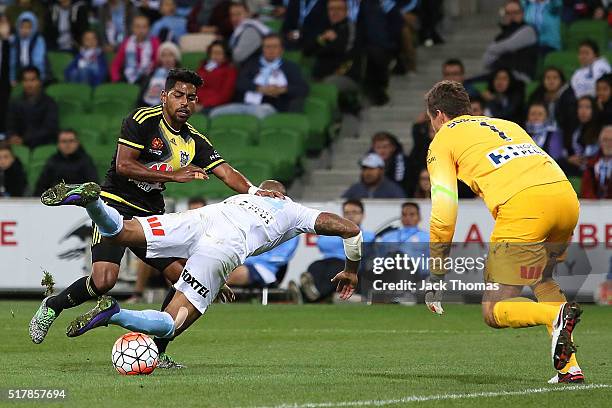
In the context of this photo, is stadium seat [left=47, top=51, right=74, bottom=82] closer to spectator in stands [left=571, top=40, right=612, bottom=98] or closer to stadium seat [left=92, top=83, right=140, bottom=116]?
stadium seat [left=92, top=83, right=140, bottom=116]

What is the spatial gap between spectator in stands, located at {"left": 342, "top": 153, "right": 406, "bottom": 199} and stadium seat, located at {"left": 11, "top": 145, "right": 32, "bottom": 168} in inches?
198

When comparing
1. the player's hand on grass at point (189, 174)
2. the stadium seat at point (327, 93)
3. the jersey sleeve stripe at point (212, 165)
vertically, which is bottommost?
the stadium seat at point (327, 93)

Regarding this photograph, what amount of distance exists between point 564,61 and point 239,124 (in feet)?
15.9

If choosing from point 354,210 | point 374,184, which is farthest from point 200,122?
point 354,210

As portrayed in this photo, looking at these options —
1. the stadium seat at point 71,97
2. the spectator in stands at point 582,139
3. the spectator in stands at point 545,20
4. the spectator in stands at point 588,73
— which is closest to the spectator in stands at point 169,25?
the stadium seat at point 71,97

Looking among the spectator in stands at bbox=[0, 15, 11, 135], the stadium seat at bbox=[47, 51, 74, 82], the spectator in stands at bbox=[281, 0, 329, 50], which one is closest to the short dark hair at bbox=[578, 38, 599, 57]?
the spectator in stands at bbox=[281, 0, 329, 50]

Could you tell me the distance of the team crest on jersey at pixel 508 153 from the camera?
29.0ft

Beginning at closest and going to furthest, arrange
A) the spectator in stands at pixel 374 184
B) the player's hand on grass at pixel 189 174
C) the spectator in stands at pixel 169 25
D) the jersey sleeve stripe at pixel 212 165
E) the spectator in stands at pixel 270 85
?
the player's hand on grass at pixel 189 174, the jersey sleeve stripe at pixel 212 165, the spectator in stands at pixel 374 184, the spectator in stands at pixel 270 85, the spectator in stands at pixel 169 25

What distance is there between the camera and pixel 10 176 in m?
19.8

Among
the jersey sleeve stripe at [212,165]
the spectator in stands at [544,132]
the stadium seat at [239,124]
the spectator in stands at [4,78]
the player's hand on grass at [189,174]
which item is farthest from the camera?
the spectator in stands at [4,78]

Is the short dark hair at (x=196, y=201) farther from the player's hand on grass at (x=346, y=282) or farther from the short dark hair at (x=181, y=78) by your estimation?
the player's hand on grass at (x=346, y=282)

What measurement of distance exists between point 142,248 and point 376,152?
9.67m

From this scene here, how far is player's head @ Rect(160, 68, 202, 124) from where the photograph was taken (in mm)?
10656

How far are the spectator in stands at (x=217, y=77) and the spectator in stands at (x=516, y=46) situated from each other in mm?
3912
